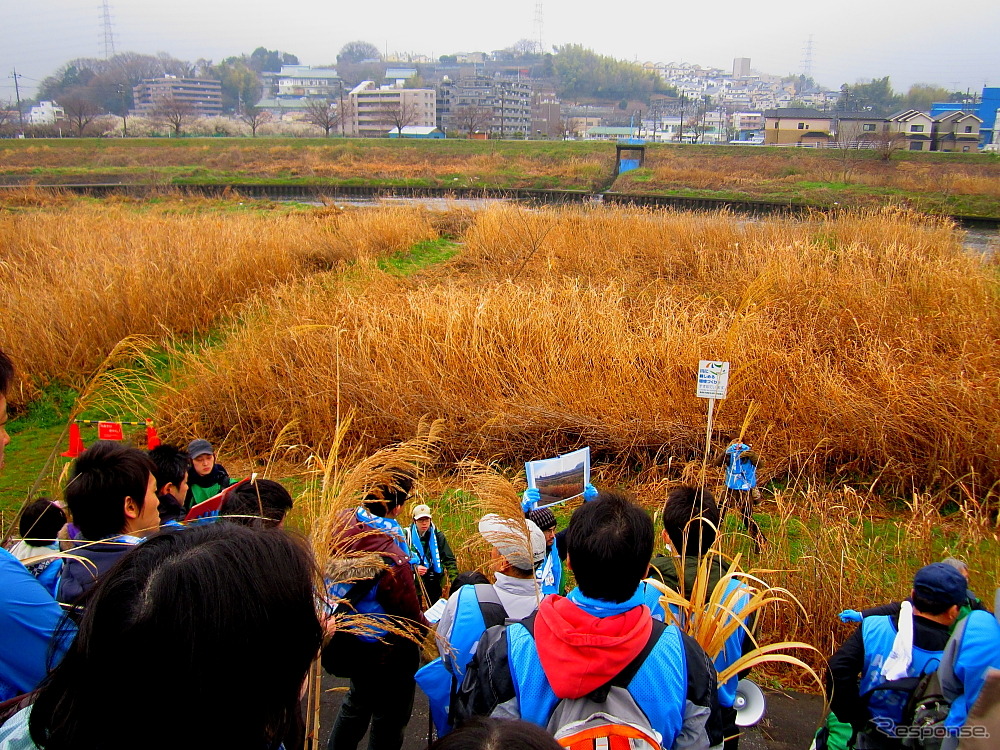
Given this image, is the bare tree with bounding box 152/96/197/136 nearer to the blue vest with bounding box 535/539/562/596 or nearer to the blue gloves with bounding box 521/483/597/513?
the blue gloves with bounding box 521/483/597/513

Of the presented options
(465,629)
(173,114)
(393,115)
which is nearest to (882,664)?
(465,629)

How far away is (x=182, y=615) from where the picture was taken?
1.01 m

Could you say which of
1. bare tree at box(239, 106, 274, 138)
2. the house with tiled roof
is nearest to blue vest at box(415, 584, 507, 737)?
the house with tiled roof

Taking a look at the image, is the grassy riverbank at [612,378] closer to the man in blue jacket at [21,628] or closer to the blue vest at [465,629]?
the blue vest at [465,629]

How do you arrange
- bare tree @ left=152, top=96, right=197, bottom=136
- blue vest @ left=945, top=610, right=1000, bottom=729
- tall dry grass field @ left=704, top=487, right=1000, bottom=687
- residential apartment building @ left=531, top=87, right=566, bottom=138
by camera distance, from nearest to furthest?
blue vest @ left=945, top=610, right=1000, bottom=729, tall dry grass field @ left=704, top=487, right=1000, bottom=687, bare tree @ left=152, top=96, right=197, bottom=136, residential apartment building @ left=531, top=87, right=566, bottom=138

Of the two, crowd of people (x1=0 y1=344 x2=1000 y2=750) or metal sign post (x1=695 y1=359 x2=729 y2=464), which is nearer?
crowd of people (x1=0 y1=344 x2=1000 y2=750)

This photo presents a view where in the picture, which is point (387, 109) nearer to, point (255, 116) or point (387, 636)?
point (255, 116)

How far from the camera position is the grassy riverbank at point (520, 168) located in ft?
106

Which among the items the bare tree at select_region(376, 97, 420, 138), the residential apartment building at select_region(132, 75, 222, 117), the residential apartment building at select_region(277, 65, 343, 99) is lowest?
the bare tree at select_region(376, 97, 420, 138)

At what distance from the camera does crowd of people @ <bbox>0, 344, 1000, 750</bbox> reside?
101cm

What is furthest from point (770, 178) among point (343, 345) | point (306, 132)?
point (306, 132)

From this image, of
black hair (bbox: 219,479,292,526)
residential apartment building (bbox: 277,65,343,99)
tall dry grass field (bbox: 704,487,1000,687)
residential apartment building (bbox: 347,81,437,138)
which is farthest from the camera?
residential apartment building (bbox: 277,65,343,99)

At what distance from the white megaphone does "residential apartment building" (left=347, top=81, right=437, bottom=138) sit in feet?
291

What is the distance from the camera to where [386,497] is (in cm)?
288
